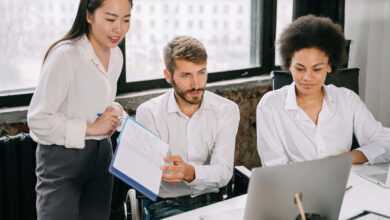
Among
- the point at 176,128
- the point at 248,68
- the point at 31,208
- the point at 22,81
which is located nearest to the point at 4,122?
the point at 22,81

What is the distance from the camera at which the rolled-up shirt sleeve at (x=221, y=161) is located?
1.75 m

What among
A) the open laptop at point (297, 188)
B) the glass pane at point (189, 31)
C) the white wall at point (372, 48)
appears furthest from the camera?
the white wall at point (372, 48)


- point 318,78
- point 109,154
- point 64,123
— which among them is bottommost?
point 109,154

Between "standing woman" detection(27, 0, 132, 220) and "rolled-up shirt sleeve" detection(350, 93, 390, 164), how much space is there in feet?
3.45

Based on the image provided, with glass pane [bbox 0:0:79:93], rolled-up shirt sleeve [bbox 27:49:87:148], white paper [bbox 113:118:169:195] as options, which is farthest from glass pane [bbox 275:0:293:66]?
white paper [bbox 113:118:169:195]

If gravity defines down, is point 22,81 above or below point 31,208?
above

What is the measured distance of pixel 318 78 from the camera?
6.30 feet

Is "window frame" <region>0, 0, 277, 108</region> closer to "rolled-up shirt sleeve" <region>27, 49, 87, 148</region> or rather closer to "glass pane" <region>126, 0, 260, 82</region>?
"glass pane" <region>126, 0, 260, 82</region>

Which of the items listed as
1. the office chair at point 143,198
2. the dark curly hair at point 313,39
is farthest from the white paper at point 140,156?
the dark curly hair at point 313,39

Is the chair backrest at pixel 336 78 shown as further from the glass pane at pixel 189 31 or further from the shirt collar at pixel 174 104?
the glass pane at pixel 189 31

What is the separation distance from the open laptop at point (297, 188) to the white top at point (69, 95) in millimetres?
854

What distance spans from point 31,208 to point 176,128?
0.99 metres

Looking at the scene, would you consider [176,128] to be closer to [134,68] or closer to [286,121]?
[286,121]

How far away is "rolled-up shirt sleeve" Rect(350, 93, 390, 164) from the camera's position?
72.4 inches
